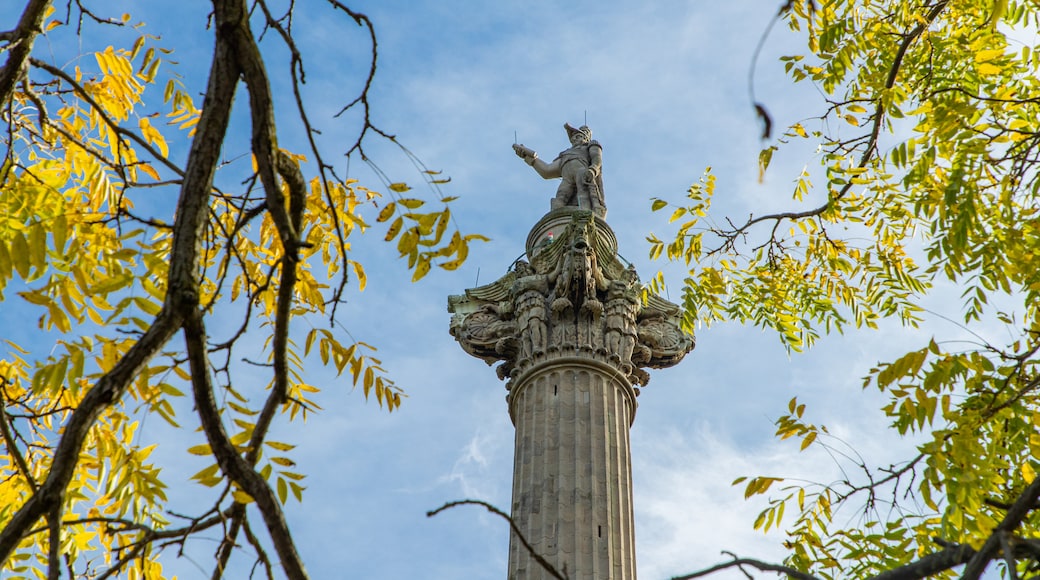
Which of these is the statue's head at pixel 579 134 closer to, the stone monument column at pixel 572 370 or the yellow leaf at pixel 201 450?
the stone monument column at pixel 572 370

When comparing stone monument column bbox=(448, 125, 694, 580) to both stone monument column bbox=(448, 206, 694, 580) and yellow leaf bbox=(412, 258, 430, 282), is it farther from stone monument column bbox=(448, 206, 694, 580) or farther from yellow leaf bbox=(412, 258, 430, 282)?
yellow leaf bbox=(412, 258, 430, 282)

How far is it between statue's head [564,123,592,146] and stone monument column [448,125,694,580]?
309 centimetres

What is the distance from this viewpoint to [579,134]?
1001 inches

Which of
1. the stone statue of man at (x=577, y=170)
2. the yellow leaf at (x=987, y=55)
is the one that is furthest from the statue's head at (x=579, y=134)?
the yellow leaf at (x=987, y=55)

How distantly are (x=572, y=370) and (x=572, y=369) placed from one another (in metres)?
0.02

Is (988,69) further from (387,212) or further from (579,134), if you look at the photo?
(579,134)

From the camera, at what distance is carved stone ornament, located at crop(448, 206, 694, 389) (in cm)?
1892

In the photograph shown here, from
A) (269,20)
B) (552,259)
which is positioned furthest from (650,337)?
(269,20)

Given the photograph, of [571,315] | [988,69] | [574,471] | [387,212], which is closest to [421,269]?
[387,212]

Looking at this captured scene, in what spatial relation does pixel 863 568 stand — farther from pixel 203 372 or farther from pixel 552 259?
pixel 552 259

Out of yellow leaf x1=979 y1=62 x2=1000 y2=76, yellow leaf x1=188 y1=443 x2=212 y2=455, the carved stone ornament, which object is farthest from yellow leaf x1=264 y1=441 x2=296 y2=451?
the carved stone ornament

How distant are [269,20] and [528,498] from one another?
11248 millimetres

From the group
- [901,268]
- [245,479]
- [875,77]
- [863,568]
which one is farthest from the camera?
[901,268]

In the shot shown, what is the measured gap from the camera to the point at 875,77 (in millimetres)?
9859
